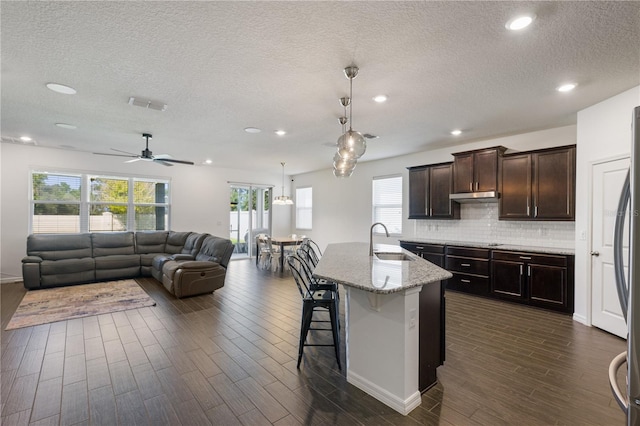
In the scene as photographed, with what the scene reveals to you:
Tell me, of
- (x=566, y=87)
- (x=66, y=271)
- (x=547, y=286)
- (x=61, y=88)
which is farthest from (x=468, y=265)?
→ (x=66, y=271)

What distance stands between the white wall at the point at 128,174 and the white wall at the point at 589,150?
6410mm

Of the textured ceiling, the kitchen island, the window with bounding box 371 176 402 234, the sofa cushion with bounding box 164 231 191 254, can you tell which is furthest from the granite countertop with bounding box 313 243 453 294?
the sofa cushion with bounding box 164 231 191 254

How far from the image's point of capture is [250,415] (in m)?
1.97

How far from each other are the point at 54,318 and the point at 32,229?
3497 millimetres

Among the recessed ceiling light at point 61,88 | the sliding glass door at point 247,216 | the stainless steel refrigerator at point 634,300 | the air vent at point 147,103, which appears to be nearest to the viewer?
the stainless steel refrigerator at point 634,300

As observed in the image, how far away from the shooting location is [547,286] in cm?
409

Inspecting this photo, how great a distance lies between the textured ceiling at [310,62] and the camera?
1.97 meters

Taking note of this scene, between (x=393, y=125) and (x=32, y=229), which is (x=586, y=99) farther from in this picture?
(x=32, y=229)

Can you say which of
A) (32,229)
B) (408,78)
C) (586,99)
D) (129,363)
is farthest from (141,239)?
(586,99)

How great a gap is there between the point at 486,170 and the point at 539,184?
772 mm

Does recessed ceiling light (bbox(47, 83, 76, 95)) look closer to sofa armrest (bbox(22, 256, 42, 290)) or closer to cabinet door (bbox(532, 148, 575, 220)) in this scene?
sofa armrest (bbox(22, 256, 42, 290))

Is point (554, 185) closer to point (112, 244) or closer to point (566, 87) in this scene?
point (566, 87)

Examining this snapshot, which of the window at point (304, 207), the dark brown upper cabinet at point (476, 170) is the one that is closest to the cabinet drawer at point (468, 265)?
the dark brown upper cabinet at point (476, 170)

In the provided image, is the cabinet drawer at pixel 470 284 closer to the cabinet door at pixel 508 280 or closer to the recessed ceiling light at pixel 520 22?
the cabinet door at pixel 508 280
